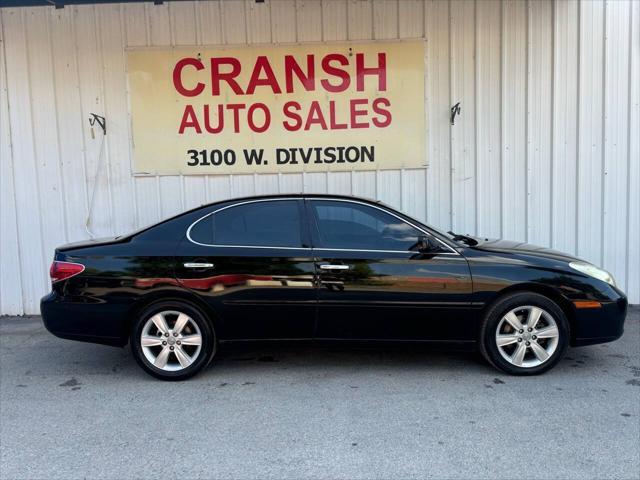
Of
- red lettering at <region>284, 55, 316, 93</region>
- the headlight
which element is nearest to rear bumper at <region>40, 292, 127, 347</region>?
red lettering at <region>284, 55, 316, 93</region>

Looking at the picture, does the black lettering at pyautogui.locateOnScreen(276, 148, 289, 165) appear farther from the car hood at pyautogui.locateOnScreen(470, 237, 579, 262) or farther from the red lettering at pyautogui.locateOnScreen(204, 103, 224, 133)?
the car hood at pyautogui.locateOnScreen(470, 237, 579, 262)

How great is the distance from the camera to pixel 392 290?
15.9 ft

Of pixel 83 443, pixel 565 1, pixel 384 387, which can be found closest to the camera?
pixel 83 443

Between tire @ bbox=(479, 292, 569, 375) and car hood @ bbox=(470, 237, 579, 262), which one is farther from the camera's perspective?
car hood @ bbox=(470, 237, 579, 262)

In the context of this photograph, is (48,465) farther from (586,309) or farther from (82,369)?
(586,309)

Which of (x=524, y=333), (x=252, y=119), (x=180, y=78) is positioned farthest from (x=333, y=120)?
(x=524, y=333)

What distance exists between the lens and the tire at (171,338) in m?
4.93

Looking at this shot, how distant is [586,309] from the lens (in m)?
4.88

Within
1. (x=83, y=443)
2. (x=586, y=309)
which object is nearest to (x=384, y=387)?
(x=586, y=309)

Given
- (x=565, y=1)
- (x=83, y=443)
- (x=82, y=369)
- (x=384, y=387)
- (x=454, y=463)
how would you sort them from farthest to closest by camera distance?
(x=565, y=1), (x=82, y=369), (x=384, y=387), (x=83, y=443), (x=454, y=463)

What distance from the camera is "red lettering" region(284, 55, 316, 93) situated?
286 inches

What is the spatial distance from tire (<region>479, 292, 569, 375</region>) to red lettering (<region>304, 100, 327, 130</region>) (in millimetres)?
3508

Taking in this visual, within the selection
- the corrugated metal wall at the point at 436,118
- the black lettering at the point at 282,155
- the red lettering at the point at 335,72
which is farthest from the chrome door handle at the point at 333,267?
the red lettering at the point at 335,72

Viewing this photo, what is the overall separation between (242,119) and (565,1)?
4.30m
